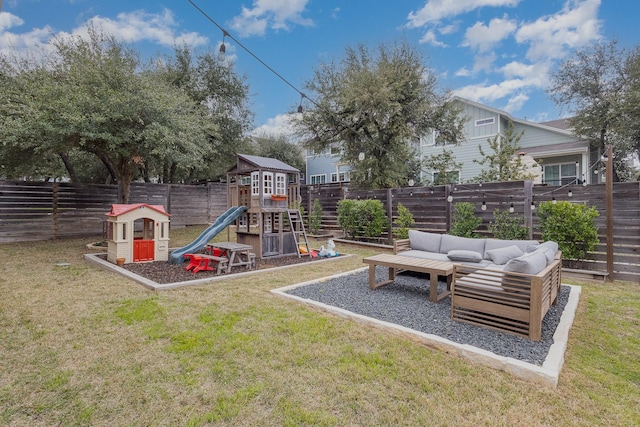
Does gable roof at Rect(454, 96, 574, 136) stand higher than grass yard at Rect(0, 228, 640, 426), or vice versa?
gable roof at Rect(454, 96, 574, 136)

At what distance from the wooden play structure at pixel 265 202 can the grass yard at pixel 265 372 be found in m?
3.75

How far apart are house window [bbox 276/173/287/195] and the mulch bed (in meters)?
1.84

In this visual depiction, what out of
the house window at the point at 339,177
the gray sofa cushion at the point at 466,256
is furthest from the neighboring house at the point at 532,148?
the gray sofa cushion at the point at 466,256

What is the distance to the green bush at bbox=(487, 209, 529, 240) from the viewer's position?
22.9 ft

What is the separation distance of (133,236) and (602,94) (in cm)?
2041

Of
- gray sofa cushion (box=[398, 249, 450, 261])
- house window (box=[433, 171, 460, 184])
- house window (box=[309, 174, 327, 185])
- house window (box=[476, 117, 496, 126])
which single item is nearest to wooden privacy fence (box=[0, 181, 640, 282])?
gray sofa cushion (box=[398, 249, 450, 261])

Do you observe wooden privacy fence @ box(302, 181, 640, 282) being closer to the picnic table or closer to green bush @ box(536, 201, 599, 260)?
green bush @ box(536, 201, 599, 260)

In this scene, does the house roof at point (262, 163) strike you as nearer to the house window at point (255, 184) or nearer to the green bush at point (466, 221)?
the house window at point (255, 184)

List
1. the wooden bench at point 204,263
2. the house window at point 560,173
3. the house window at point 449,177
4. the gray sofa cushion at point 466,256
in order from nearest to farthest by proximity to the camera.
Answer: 1. the gray sofa cushion at point 466,256
2. the wooden bench at point 204,263
3. the house window at point 449,177
4. the house window at point 560,173

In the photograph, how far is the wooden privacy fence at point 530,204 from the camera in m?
5.73

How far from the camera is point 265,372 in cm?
265

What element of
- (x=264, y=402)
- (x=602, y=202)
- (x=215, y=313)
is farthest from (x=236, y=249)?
(x=602, y=202)

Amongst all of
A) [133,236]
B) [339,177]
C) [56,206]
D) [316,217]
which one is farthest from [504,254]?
[339,177]

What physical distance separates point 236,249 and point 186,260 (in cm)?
160
